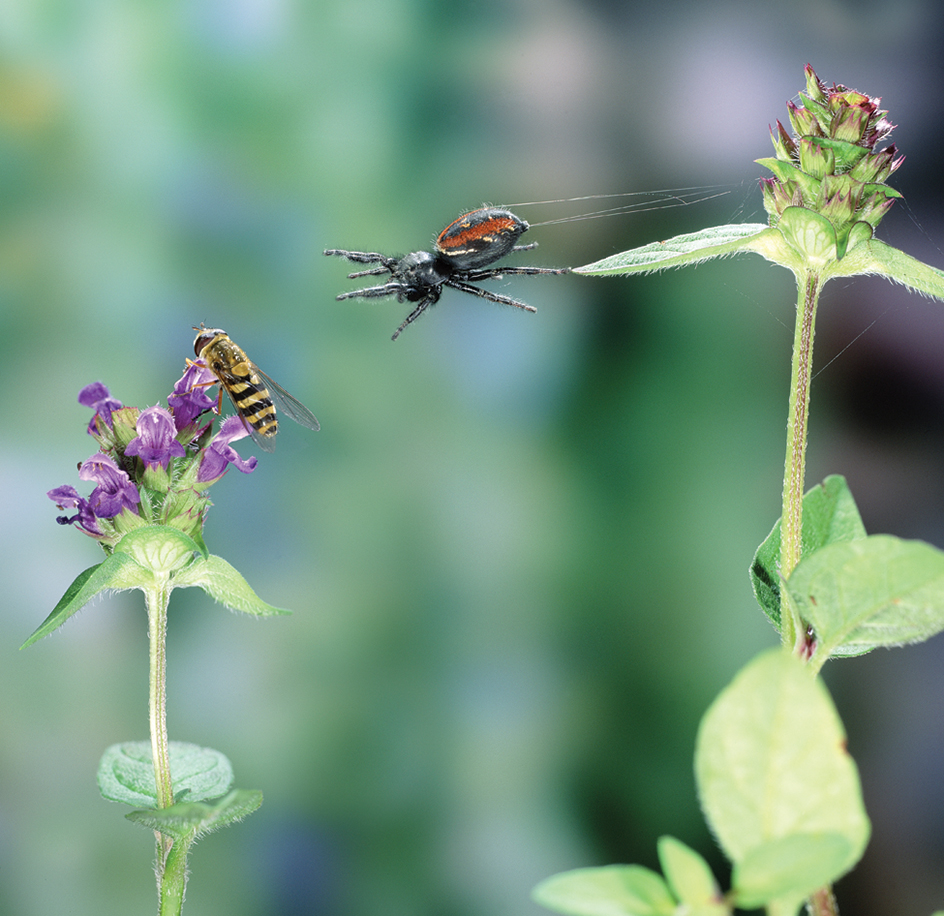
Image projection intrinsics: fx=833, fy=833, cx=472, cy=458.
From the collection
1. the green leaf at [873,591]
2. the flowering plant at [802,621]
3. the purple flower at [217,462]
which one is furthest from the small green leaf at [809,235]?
the purple flower at [217,462]

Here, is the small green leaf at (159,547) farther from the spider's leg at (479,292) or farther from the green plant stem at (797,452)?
the spider's leg at (479,292)

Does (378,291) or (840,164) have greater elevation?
(378,291)

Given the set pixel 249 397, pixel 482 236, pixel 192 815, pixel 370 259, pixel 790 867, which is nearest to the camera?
pixel 790 867

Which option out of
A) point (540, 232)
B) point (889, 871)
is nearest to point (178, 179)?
point (540, 232)

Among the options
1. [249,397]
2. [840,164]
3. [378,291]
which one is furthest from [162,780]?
[378,291]

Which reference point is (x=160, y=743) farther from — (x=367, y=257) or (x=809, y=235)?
(x=367, y=257)

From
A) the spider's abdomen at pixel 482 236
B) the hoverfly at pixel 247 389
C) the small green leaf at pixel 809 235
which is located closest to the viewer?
the small green leaf at pixel 809 235

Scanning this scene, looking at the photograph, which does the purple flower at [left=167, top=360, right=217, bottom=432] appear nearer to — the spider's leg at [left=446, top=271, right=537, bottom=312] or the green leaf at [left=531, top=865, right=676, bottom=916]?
the green leaf at [left=531, top=865, right=676, bottom=916]
